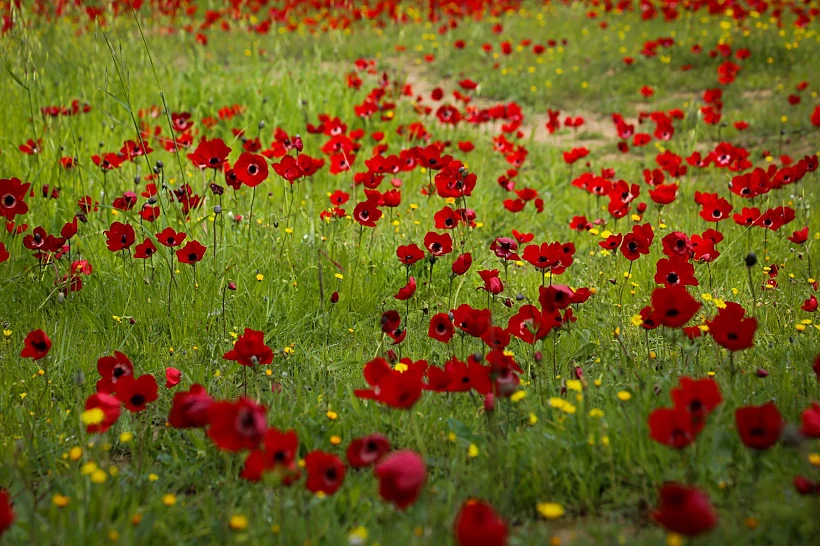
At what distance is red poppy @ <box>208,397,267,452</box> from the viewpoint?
145cm

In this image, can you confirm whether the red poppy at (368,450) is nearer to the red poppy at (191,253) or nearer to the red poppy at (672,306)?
the red poppy at (672,306)

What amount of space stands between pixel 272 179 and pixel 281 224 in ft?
3.43

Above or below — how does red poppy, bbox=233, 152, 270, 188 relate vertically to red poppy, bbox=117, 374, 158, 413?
above

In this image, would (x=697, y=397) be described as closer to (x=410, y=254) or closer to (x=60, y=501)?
(x=410, y=254)

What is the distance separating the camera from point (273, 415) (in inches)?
82.2

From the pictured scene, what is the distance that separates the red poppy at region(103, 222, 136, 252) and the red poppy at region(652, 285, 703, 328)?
1.86 meters

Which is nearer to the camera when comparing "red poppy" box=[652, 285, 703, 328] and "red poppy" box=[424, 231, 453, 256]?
"red poppy" box=[652, 285, 703, 328]

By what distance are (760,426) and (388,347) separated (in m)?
1.50

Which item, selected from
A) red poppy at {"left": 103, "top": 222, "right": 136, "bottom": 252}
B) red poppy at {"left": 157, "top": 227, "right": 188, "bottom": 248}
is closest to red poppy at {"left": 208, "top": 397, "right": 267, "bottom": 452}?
red poppy at {"left": 157, "top": 227, "right": 188, "bottom": 248}

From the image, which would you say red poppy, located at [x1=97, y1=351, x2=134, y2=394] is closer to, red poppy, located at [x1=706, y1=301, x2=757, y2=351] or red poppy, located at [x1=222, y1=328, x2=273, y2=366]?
red poppy, located at [x1=222, y1=328, x2=273, y2=366]

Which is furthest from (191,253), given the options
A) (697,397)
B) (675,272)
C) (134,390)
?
(697,397)

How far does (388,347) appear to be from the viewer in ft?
8.95

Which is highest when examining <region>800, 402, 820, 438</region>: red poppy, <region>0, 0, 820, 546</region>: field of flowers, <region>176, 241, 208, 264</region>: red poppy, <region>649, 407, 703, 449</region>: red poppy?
<region>800, 402, 820, 438</region>: red poppy

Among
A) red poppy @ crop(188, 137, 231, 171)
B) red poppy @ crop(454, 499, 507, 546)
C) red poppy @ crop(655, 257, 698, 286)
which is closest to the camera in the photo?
red poppy @ crop(454, 499, 507, 546)
